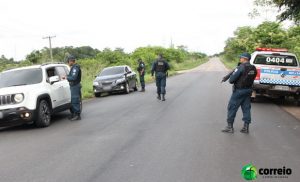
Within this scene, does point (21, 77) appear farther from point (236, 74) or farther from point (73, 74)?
point (236, 74)

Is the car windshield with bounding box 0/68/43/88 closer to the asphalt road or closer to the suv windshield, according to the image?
the asphalt road

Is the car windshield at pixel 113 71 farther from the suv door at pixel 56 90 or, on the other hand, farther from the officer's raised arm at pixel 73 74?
the officer's raised arm at pixel 73 74

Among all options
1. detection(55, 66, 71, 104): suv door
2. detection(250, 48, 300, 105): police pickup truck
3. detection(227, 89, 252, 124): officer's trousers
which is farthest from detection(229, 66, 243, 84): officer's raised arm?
detection(250, 48, 300, 105): police pickup truck

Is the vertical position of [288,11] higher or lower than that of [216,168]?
higher

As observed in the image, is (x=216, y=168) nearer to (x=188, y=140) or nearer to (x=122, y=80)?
(x=188, y=140)

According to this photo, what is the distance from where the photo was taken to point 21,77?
37.0ft

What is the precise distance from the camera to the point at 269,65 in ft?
48.2

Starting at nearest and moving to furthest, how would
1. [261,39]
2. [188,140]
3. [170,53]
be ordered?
[188,140], [261,39], [170,53]

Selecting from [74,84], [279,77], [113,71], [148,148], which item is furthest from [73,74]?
[113,71]

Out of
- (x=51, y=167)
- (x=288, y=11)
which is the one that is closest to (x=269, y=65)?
(x=288, y=11)

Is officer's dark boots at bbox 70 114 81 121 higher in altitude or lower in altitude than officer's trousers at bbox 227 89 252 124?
lower

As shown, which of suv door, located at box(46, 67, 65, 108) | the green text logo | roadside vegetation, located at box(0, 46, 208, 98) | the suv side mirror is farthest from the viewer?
roadside vegetation, located at box(0, 46, 208, 98)

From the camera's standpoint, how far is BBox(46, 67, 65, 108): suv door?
11.4 m

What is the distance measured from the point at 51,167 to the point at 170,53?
77.9 metres
